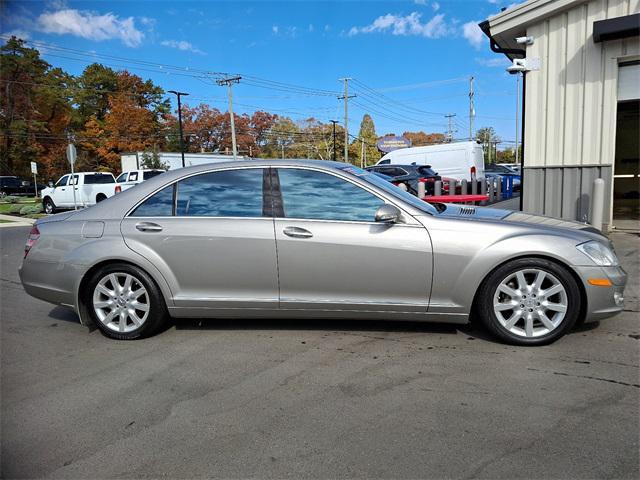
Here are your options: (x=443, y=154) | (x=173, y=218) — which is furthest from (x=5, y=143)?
(x=173, y=218)

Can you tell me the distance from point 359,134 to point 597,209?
81.5 metres

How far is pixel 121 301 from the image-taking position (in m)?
Answer: 4.36

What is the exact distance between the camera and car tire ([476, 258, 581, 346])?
387 cm

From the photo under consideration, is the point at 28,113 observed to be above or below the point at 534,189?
above

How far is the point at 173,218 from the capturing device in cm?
433

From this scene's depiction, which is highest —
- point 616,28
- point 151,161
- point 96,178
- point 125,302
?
point 616,28

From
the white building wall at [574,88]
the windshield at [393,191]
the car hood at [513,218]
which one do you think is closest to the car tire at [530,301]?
the car hood at [513,218]

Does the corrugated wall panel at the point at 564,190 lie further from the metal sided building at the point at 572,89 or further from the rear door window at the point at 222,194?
the rear door window at the point at 222,194

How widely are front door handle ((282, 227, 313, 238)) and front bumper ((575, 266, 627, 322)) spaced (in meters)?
2.11

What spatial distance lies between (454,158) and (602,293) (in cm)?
1990

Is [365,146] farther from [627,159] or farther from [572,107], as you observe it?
[572,107]

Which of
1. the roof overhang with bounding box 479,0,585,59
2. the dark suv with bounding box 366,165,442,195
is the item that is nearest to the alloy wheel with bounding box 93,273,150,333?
the roof overhang with bounding box 479,0,585,59

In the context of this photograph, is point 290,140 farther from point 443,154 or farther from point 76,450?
point 76,450

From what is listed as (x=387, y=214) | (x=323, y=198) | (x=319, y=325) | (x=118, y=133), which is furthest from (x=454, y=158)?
(x=118, y=133)
